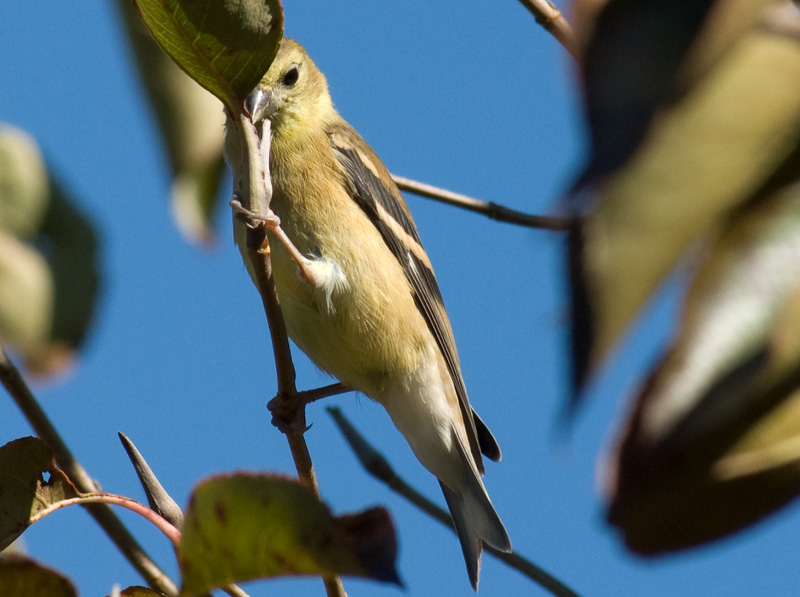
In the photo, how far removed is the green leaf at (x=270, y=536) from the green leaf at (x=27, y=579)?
281 millimetres

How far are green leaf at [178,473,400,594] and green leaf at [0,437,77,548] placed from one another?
545 mm

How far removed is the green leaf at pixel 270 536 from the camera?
3.25 ft

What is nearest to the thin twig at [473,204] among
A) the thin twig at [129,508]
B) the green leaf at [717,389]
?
the thin twig at [129,508]

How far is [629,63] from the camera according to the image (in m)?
0.57

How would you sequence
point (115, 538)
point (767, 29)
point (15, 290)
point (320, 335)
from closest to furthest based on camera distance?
point (767, 29) < point (15, 290) < point (115, 538) < point (320, 335)

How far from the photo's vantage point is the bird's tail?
3.75 meters

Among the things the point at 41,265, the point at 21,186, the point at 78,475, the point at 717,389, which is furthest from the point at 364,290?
the point at 717,389

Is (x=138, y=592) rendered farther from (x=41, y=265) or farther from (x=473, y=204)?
(x=473, y=204)

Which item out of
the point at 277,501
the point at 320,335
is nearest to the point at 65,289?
the point at 277,501

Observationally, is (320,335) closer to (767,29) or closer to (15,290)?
(15,290)

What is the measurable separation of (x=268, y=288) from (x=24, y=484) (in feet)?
1.98

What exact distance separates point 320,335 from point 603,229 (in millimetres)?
3245

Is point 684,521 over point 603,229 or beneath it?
beneath

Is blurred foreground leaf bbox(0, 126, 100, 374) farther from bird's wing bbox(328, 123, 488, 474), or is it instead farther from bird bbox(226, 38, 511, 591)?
bird's wing bbox(328, 123, 488, 474)
